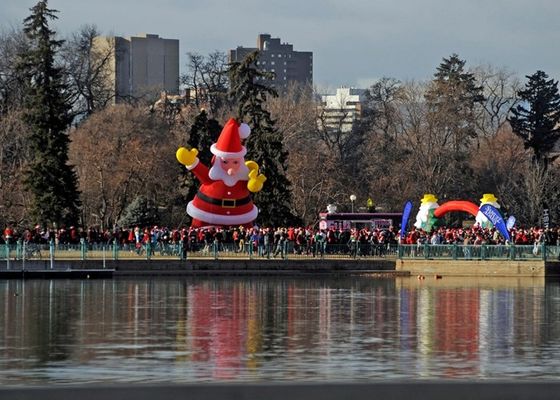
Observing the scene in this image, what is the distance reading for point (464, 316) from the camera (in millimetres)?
37312

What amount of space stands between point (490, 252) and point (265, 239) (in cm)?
943

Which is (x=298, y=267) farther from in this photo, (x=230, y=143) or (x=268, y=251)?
(x=230, y=143)

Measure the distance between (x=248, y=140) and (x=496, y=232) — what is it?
17719 mm

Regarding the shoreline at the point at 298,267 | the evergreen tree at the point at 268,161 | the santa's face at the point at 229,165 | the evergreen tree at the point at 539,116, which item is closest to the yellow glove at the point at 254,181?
the santa's face at the point at 229,165

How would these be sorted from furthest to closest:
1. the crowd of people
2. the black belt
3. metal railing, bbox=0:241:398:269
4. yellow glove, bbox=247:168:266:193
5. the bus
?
the bus < the black belt < yellow glove, bbox=247:168:266:193 < the crowd of people < metal railing, bbox=0:241:398:269

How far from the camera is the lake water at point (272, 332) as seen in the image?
23.9m

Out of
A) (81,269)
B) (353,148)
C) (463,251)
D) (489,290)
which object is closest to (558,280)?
(463,251)

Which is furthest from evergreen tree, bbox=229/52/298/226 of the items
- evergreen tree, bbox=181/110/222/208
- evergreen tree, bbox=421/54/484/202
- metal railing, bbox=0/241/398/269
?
evergreen tree, bbox=421/54/484/202

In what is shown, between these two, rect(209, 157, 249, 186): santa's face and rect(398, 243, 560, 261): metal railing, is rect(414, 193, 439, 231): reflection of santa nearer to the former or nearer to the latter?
rect(209, 157, 249, 186): santa's face

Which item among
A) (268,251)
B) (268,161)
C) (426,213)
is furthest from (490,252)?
(426,213)

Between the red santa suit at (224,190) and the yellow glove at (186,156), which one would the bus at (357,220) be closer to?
the red santa suit at (224,190)

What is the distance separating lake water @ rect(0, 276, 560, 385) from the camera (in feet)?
78.4

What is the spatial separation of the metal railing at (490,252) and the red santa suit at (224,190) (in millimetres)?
8993

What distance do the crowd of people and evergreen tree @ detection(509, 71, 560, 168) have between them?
40127 millimetres
